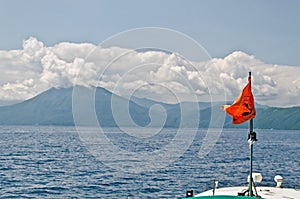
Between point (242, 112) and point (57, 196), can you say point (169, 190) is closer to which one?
point (57, 196)

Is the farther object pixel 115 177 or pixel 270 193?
pixel 115 177

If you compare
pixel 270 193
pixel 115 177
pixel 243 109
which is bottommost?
pixel 115 177

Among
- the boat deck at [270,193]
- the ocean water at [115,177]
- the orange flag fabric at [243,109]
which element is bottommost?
the ocean water at [115,177]

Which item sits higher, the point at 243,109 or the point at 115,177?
the point at 243,109

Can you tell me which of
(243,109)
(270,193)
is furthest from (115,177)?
(243,109)

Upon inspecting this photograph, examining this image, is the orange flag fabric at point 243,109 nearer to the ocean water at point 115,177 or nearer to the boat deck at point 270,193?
the boat deck at point 270,193

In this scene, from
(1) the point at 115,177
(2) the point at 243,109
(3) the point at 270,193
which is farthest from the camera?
(1) the point at 115,177

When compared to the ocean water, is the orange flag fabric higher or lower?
higher

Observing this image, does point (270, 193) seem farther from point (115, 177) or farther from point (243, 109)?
point (115, 177)

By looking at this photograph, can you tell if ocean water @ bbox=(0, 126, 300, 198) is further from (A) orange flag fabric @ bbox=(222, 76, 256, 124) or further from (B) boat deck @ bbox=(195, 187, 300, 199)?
(A) orange flag fabric @ bbox=(222, 76, 256, 124)

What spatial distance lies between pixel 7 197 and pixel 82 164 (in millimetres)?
24410

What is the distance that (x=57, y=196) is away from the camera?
36.2 meters

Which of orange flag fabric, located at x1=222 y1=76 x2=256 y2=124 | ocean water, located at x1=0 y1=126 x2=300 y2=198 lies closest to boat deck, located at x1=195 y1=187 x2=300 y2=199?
orange flag fabric, located at x1=222 y1=76 x2=256 y2=124

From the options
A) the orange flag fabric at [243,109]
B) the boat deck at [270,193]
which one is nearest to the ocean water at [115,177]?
the boat deck at [270,193]
